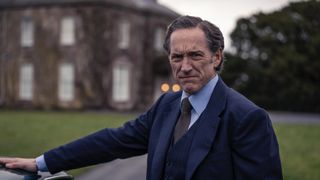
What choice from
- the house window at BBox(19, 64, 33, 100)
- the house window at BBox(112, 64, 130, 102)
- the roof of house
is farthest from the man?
the house window at BBox(19, 64, 33, 100)

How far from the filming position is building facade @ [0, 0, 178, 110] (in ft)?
104

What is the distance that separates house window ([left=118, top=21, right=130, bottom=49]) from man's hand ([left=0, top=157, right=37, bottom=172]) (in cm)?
3025

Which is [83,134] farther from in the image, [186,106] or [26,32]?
[26,32]

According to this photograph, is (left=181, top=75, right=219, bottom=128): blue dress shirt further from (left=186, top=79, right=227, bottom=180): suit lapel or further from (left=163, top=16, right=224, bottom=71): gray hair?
(left=163, top=16, right=224, bottom=71): gray hair

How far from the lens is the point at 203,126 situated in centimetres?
254

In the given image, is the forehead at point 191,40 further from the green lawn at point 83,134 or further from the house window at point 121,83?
the house window at point 121,83

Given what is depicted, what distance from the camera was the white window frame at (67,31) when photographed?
105 ft

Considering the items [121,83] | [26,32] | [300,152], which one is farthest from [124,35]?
[300,152]

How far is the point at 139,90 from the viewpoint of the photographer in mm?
34062

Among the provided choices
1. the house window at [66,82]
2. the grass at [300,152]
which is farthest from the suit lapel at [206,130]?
the house window at [66,82]

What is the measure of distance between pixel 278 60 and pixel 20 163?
3201 cm

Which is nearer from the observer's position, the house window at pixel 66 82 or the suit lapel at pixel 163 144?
the suit lapel at pixel 163 144

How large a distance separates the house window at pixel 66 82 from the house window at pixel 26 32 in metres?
3.28

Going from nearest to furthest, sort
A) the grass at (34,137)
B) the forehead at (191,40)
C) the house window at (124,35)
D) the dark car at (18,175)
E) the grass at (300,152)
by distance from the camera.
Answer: the forehead at (191,40) → the dark car at (18,175) → the grass at (300,152) → the grass at (34,137) → the house window at (124,35)
